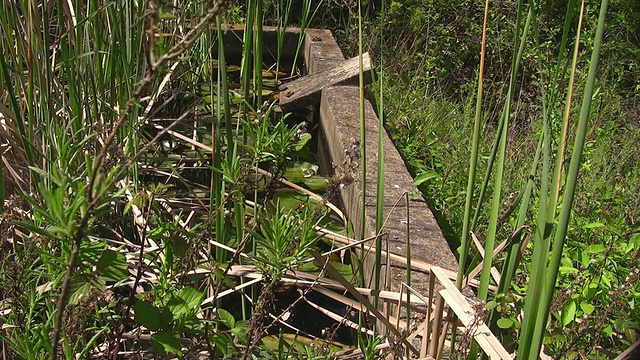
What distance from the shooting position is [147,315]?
167cm

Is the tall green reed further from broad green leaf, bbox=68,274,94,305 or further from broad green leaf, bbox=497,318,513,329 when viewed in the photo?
broad green leaf, bbox=68,274,94,305

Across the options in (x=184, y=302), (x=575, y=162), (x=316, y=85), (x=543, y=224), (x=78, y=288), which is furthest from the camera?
(x=316, y=85)

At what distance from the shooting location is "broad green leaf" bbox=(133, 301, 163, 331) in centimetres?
167

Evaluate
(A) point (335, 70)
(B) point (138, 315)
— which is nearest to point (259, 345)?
(B) point (138, 315)

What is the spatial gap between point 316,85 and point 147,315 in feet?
8.19

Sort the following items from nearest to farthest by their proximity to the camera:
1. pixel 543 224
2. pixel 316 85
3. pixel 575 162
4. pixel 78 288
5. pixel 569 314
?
1. pixel 575 162
2. pixel 543 224
3. pixel 78 288
4. pixel 569 314
5. pixel 316 85

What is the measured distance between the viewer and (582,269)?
235 cm

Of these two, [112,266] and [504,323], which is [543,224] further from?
[112,266]

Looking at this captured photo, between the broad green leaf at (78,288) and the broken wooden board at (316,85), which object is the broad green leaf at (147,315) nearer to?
the broad green leaf at (78,288)

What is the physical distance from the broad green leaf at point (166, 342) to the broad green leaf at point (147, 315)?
0.06 ft

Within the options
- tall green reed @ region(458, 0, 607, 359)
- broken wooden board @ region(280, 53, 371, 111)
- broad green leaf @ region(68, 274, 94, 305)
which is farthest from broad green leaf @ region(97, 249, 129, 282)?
broken wooden board @ region(280, 53, 371, 111)

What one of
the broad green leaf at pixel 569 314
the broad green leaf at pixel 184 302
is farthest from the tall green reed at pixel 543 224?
the broad green leaf at pixel 184 302

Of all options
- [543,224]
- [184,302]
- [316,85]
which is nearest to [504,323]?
[543,224]

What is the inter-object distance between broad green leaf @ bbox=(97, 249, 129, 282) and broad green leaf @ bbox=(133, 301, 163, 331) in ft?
0.23
